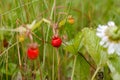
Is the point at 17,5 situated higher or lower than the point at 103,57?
higher

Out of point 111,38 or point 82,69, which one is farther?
point 82,69

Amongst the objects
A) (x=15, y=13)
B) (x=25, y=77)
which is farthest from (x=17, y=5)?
(x=25, y=77)

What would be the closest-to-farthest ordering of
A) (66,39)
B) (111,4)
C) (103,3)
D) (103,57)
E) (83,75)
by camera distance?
(103,57) → (83,75) → (66,39) → (111,4) → (103,3)

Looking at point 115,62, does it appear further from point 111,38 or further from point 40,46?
point 40,46

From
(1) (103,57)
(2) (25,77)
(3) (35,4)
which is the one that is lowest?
(2) (25,77)

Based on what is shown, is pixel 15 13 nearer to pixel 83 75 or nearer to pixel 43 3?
pixel 43 3

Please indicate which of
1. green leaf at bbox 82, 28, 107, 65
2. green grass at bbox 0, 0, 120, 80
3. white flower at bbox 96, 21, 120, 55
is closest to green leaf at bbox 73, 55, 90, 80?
green grass at bbox 0, 0, 120, 80

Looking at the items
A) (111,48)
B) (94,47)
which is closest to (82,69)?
(94,47)

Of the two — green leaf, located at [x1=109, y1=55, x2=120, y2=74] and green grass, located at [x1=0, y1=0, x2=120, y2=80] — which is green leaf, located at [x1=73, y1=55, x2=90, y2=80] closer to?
green grass, located at [x1=0, y1=0, x2=120, y2=80]
